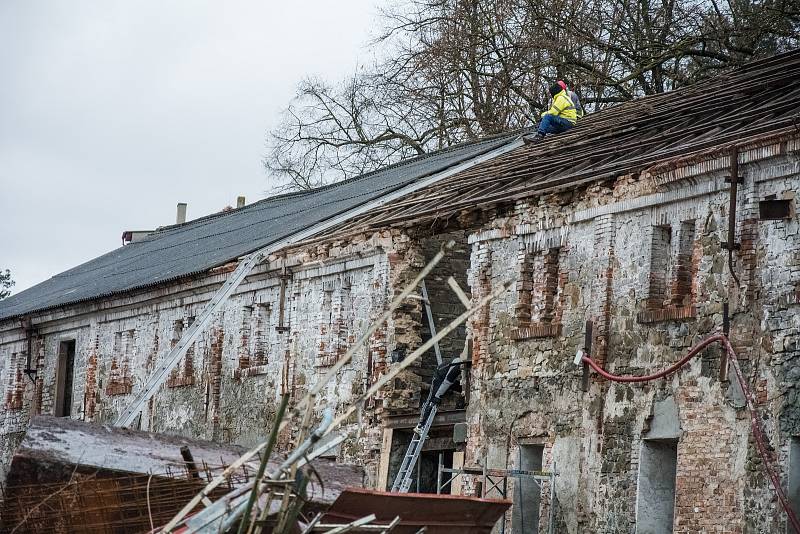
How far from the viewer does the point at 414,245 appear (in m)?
22.9

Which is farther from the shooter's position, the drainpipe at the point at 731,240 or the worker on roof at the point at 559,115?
the worker on roof at the point at 559,115

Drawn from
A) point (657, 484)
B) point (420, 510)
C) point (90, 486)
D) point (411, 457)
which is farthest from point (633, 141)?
point (90, 486)

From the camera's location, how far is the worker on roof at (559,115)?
25.0 metres

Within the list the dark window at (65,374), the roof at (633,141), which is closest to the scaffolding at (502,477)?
the roof at (633,141)

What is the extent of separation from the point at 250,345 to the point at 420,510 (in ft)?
46.8

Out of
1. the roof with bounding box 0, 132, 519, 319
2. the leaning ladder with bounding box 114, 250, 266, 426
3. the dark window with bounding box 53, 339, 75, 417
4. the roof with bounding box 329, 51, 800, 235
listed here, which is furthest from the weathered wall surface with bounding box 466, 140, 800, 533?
the dark window with bounding box 53, 339, 75, 417

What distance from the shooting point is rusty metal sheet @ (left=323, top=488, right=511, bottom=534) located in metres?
11.9

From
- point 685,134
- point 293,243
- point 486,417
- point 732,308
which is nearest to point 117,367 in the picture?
point 293,243

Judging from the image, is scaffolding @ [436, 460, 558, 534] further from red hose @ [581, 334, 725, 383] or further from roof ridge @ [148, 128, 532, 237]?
roof ridge @ [148, 128, 532, 237]

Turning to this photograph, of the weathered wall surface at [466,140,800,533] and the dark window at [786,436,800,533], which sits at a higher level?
the weathered wall surface at [466,140,800,533]

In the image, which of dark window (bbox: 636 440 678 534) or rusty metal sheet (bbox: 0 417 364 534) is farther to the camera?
dark window (bbox: 636 440 678 534)

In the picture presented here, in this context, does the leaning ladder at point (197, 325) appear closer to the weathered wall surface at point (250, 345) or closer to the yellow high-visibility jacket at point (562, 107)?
the weathered wall surface at point (250, 345)

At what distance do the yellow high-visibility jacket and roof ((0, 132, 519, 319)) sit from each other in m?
1.14

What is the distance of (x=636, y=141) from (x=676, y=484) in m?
5.45
